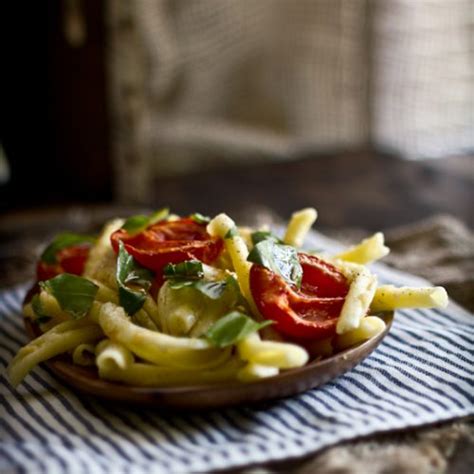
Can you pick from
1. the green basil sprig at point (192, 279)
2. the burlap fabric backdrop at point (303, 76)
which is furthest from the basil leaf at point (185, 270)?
the burlap fabric backdrop at point (303, 76)

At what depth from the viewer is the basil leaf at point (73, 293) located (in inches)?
39.7

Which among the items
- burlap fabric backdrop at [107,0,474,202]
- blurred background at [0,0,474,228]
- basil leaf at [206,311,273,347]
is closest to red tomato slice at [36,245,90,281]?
basil leaf at [206,311,273,347]

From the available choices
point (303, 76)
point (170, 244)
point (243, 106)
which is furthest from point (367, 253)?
point (243, 106)

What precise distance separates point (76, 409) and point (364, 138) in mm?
1888

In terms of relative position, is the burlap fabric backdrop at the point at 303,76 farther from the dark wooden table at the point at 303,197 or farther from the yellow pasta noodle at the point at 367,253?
the yellow pasta noodle at the point at 367,253

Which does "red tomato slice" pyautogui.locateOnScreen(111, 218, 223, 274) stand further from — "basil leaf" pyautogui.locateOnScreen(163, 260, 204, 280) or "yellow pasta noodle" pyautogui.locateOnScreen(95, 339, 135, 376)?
"yellow pasta noodle" pyautogui.locateOnScreen(95, 339, 135, 376)

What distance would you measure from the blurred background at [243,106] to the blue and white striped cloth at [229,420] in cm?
89

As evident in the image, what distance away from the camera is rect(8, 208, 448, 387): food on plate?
2.96ft

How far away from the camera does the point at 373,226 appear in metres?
1.88

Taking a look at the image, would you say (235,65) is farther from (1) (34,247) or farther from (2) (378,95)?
(1) (34,247)

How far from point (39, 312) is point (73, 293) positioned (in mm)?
70

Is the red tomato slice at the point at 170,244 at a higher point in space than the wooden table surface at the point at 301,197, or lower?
higher

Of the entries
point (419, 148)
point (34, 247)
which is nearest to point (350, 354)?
point (34, 247)

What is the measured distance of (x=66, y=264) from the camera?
1.21 metres
